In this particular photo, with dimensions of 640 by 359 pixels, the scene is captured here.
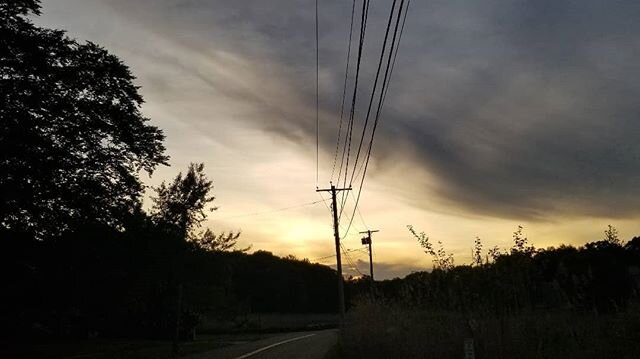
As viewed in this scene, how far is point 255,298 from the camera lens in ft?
351

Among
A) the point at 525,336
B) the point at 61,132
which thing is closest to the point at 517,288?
the point at 525,336

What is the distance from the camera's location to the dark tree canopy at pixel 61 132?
20.5m

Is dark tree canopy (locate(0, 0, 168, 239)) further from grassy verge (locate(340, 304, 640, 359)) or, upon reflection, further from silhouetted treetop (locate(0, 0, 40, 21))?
grassy verge (locate(340, 304, 640, 359))

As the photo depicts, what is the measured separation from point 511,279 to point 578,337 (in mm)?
1375

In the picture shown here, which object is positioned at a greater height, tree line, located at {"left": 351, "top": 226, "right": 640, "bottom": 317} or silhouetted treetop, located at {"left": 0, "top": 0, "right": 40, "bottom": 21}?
silhouetted treetop, located at {"left": 0, "top": 0, "right": 40, "bottom": 21}

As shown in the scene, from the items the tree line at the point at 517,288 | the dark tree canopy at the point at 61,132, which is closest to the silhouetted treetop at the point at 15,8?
the dark tree canopy at the point at 61,132

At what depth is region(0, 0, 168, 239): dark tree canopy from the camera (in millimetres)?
20531

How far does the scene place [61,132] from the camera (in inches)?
858

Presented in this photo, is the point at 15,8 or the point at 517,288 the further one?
the point at 15,8

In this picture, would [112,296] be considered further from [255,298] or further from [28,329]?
[255,298]

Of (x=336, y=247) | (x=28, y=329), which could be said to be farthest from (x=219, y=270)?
(x=28, y=329)

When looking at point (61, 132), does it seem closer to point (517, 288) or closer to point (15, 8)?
point (15, 8)

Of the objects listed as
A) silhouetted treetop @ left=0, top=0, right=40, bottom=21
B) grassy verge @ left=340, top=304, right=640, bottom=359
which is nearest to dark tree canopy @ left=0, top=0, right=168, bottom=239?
silhouetted treetop @ left=0, top=0, right=40, bottom=21

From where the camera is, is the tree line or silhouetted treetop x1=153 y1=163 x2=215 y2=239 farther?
silhouetted treetop x1=153 y1=163 x2=215 y2=239
